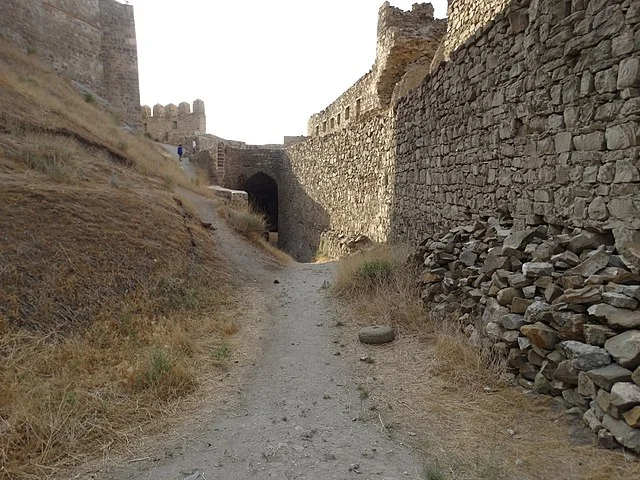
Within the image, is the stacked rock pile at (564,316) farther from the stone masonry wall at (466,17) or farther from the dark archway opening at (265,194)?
the dark archway opening at (265,194)

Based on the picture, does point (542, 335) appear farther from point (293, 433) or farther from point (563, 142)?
point (293, 433)

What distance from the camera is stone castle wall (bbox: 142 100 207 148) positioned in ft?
96.8

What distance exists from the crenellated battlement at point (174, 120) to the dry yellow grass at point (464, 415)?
2737cm

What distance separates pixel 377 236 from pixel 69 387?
26.7 ft

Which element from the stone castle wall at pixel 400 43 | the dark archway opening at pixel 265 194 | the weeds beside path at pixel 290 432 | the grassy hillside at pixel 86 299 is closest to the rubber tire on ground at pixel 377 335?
the weeds beside path at pixel 290 432

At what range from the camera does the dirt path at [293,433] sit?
3.05 m

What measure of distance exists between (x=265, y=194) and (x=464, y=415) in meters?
22.7

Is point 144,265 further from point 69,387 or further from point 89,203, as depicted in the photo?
point 69,387

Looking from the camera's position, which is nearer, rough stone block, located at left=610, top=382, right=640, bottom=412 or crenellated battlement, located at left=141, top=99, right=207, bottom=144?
rough stone block, located at left=610, top=382, right=640, bottom=412

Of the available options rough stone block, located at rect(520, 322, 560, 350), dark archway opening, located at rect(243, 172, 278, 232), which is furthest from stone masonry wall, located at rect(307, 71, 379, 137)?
rough stone block, located at rect(520, 322, 560, 350)

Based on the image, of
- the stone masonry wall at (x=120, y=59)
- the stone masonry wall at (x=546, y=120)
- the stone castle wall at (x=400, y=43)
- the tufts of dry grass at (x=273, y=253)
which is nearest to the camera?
the stone masonry wall at (x=546, y=120)

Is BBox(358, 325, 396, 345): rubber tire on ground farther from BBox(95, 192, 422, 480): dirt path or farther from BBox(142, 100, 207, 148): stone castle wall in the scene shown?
BBox(142, 100, 207, 148): stone castle wall

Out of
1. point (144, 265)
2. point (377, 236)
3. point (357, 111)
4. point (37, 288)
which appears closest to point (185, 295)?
point (144, 265)

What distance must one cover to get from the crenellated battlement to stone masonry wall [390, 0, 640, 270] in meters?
25.3
